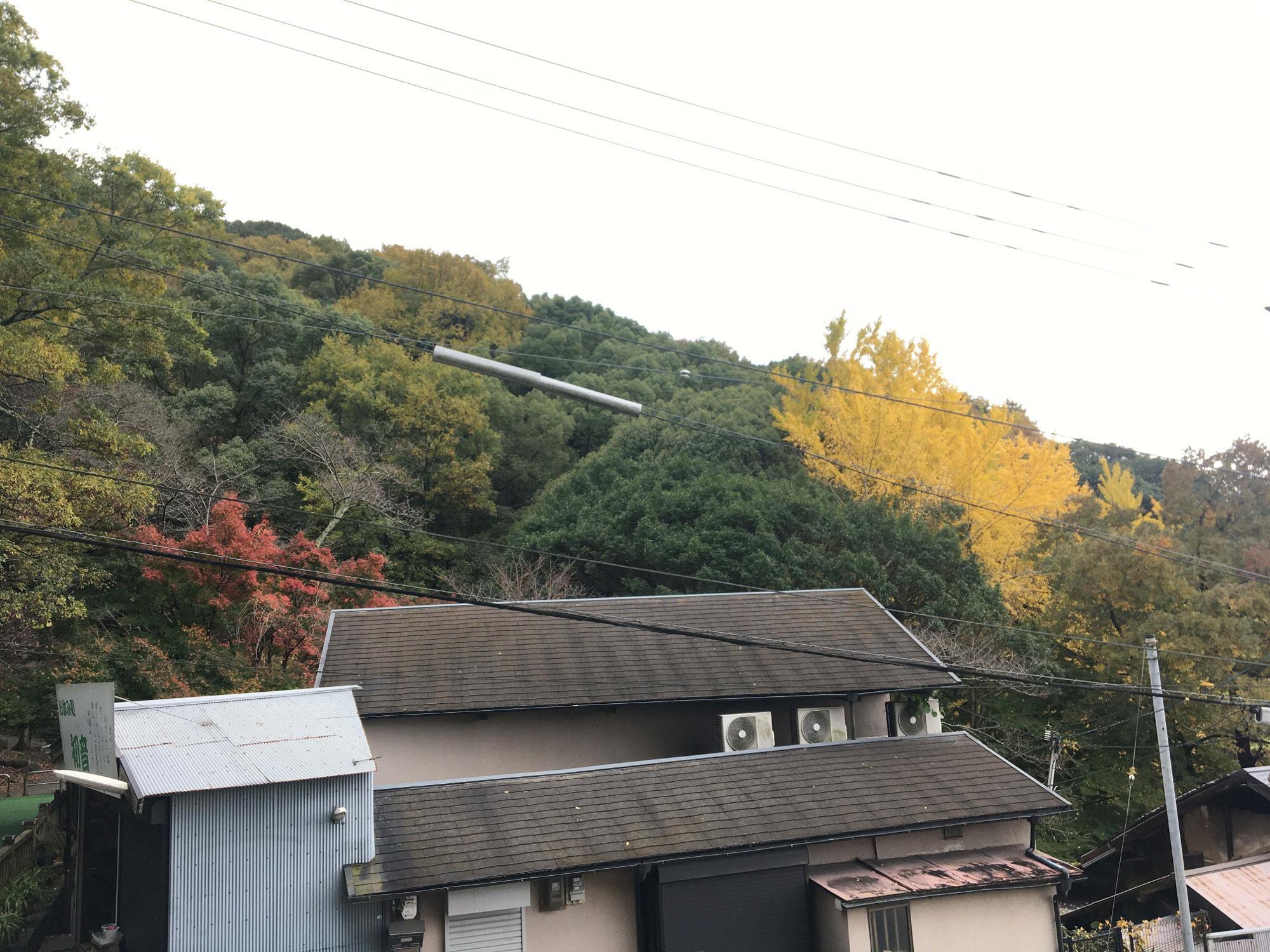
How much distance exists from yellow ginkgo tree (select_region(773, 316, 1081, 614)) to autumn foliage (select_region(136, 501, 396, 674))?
52.3ft

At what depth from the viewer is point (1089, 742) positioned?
21.7 metres

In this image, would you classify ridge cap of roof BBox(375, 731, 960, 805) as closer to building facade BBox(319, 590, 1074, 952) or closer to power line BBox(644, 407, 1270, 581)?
building facade BBox(319, 590, 1074, 952)

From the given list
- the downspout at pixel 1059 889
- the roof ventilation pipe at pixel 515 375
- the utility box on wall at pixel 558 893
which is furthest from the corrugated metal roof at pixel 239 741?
the downspout at pixel 1059 889

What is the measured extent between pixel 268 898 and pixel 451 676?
4594mm

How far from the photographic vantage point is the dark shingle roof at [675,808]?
11.4 m

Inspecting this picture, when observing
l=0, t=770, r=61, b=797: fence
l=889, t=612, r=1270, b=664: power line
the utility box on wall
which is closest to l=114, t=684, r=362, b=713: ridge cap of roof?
the utility box on wall

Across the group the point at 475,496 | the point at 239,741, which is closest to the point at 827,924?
the point at 239,741

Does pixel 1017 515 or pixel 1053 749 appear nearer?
pixel 1053 749

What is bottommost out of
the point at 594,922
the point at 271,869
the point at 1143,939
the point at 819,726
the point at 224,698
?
the point at 1143,939

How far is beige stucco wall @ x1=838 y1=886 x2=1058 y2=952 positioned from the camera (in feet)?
39.9

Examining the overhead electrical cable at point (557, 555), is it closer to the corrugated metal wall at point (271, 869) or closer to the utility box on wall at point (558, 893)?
the corrugated metal wall at point (271, 869)

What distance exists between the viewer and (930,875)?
41.7ft

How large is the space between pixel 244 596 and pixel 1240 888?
2013 cm

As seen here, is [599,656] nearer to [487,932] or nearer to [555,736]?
[555,736]
